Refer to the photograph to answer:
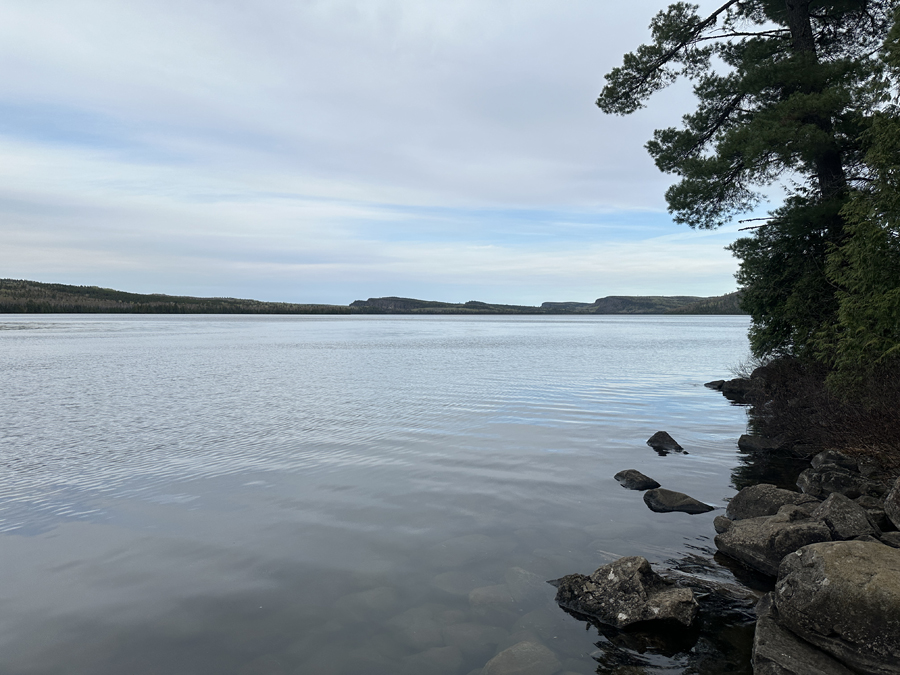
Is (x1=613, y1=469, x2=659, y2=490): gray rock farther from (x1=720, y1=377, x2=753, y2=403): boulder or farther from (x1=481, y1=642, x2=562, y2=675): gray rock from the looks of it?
(x1=720, y1=377, x2=753, y2=403): boulder

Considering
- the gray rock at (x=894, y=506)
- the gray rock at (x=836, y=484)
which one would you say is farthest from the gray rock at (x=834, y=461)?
the gray rock at (x=894, y=506)

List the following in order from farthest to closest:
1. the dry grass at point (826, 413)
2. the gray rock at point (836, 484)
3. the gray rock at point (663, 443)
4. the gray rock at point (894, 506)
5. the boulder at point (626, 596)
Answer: the gray rock at point (663, 443)
the dry grass at point (826, 413)
the gray rock at point (836, 484)
the gray rock at point (894, 506)
the boulder at point (626, 596)

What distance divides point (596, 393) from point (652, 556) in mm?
18575

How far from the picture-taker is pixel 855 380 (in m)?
13.3

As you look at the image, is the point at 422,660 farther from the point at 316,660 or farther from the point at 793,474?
the point at 793,474

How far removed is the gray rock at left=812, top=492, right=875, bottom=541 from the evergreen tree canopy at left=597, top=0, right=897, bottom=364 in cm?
903

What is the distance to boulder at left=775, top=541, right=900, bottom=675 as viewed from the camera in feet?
17.2

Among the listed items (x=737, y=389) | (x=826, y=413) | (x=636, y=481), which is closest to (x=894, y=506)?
(x=636, y=481)

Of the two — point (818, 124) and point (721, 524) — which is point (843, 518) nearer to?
point (721, 524)

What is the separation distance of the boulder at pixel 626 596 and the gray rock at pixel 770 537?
1747mm

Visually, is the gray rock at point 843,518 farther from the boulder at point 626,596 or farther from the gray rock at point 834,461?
the gray rock at point 834,461

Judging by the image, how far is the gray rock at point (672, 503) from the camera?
10.7 metres

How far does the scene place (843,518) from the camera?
7988 millimetres

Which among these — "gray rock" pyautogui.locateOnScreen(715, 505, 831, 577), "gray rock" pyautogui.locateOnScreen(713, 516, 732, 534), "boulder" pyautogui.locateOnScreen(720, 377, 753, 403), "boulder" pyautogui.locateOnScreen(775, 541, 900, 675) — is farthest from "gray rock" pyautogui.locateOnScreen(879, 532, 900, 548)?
"boulder" pyautogui.locateOnScreen(720, 377, 753, 403)
